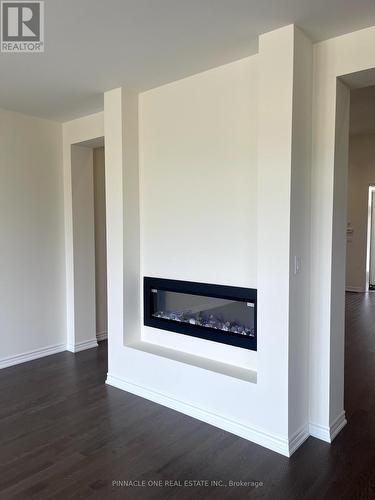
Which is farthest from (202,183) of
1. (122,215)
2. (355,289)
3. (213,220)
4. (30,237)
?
(355,289)

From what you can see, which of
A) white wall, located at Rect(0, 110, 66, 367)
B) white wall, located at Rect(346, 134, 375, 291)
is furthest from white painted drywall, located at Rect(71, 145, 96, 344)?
white wall, located at Rect(346, 134, 375, 291)

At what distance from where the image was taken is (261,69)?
8.10 ft

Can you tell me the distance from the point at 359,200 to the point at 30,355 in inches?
254

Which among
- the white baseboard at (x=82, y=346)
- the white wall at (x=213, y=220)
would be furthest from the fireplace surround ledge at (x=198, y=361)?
the white baseboard at (x=82, y=346)

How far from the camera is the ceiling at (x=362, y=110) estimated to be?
4305mm

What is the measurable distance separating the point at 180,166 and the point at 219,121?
19.2 inches

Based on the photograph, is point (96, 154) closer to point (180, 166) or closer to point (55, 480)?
point (180, 166)

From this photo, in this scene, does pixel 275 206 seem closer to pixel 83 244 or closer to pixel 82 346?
pixel 83 244

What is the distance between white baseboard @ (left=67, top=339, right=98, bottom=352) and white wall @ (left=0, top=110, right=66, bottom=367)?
11cm

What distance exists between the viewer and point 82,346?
454cm

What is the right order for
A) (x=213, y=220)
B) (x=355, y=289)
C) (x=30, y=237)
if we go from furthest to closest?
(x=355, y=289) < (x=30, y=237) < (x=213, y=220)

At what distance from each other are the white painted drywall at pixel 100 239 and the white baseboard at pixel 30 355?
1.88 ft

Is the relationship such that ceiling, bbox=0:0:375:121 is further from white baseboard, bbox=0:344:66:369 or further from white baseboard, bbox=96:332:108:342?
white baseboard, bbox=96:332:108:342

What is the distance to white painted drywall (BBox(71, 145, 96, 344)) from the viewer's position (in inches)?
175
